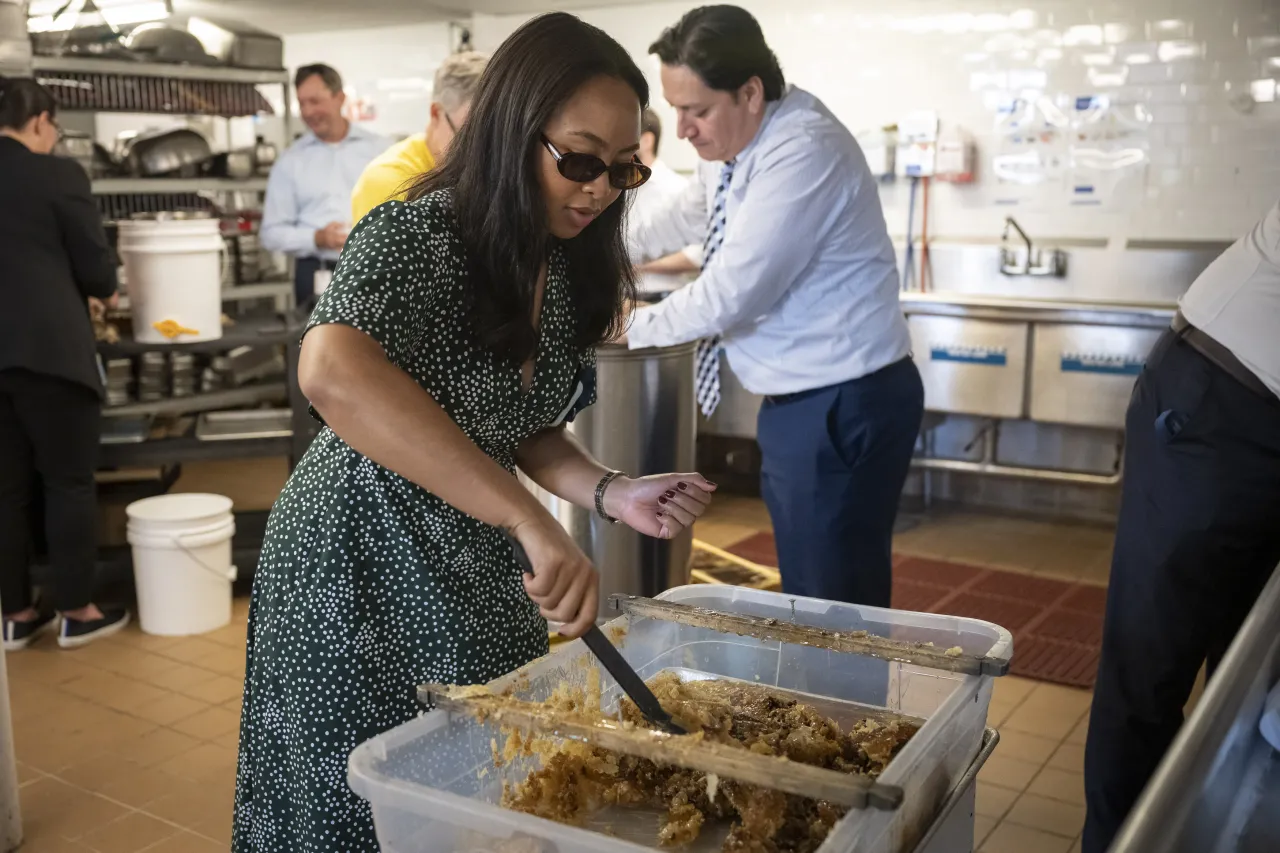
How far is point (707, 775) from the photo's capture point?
4.06 ft

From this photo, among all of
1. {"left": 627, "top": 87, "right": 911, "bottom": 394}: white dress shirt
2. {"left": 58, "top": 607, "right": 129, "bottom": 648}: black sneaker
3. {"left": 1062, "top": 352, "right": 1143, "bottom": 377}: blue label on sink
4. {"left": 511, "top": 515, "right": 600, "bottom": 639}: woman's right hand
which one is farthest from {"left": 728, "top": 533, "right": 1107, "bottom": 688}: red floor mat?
{"left": 511, "top": 515, "right": 600, "bottom": 639}: woman's right hand

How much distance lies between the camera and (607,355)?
3.86m

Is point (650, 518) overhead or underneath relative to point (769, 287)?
underneath

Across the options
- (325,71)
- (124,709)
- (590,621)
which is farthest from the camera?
(325,71)

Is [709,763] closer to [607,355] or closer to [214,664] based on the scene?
[607,355]

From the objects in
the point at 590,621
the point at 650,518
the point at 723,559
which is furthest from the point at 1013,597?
the point at 590,621

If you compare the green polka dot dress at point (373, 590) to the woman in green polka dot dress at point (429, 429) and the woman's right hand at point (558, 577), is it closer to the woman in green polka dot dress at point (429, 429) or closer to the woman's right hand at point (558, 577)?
the woman in green polka dot dress at point (429, 429)

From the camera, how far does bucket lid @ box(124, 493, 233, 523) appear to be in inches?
168

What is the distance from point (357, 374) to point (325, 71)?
18.0ft

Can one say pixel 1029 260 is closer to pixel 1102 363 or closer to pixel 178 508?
pixel 1102 363

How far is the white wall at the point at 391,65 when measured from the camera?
816cm

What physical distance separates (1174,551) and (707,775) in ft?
4.82

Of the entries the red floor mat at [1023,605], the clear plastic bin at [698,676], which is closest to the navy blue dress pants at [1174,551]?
the clear plastic bin at [698,676]

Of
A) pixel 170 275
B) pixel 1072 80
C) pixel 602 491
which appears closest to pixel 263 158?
pixel 170 275
